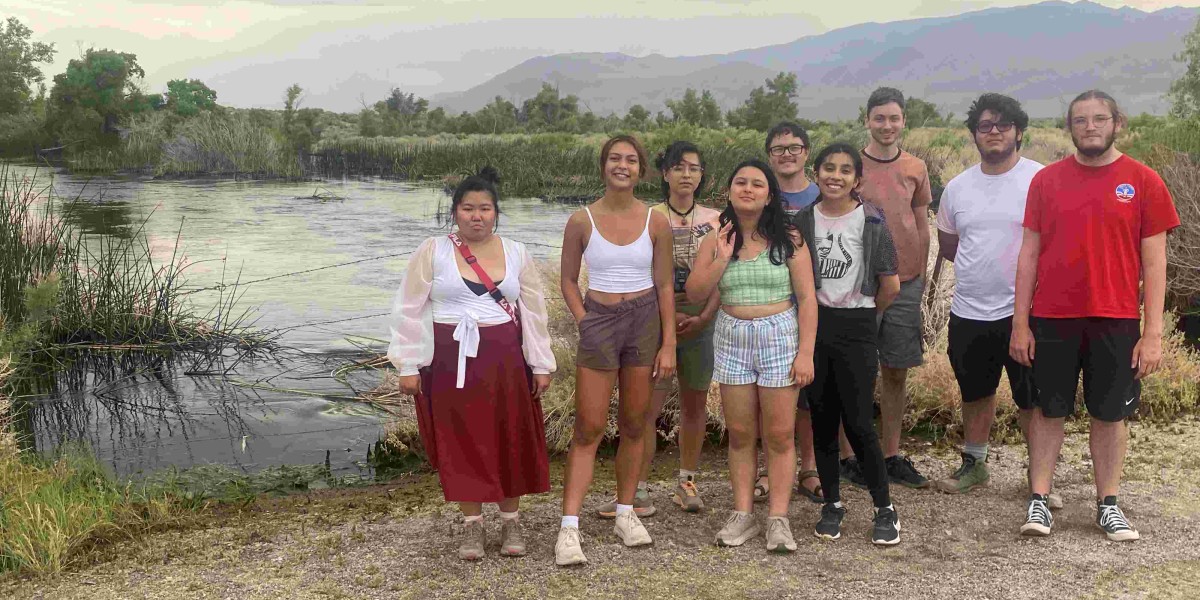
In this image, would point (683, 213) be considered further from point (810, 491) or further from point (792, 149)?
point (810, 491)

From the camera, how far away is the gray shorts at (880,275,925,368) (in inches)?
179

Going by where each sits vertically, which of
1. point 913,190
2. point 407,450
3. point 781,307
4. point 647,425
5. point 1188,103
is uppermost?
point 1188,103

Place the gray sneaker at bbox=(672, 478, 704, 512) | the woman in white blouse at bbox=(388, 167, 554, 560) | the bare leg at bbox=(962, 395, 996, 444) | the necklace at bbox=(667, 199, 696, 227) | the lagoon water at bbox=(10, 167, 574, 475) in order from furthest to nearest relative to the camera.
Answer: the lagoon water at bbox=(10, 167, 574, 475)
the bare leg at bbox=(962, 395, 996, 444)
the gray sneaker at bbox=(672, 478, 704, 512)
the necklace at bbox=(667, 199, 696, 227)
the woman in white blouse at bbox=(388, 167, 554, 560)

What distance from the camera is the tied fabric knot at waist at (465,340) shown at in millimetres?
3674

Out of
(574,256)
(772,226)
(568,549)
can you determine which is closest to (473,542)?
(568,549)

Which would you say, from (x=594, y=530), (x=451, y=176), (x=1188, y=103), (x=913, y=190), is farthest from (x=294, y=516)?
(x=1188, y=103)

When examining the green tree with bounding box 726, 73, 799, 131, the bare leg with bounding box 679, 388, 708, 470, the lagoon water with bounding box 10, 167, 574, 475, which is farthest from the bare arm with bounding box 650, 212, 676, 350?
the green tree with bounding box 726, 73, 799, 131

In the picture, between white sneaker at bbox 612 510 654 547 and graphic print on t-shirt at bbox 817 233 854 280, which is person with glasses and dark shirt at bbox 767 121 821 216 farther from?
white sneaker at bbox 612 510 654 547

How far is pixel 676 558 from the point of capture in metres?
3.88

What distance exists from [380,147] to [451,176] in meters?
6.79

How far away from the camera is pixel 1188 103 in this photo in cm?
3719

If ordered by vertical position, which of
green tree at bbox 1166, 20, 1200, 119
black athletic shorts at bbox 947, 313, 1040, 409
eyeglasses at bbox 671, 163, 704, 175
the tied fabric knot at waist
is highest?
green tree at bbox 1166, 20, 1200, 119

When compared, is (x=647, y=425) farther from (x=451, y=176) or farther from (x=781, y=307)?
(x=451, y=176)

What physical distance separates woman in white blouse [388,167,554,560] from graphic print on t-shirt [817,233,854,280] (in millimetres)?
1133
